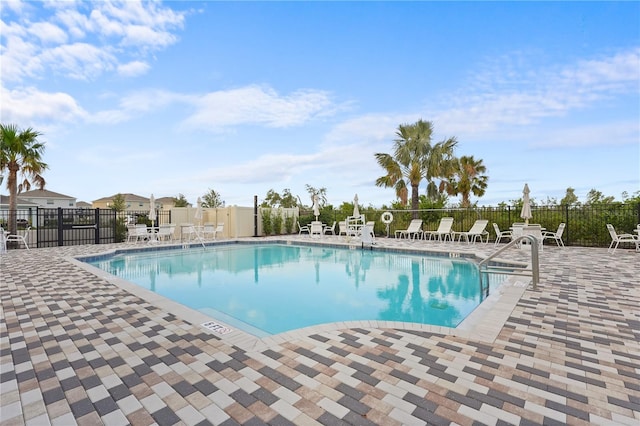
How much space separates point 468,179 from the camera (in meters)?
18.6

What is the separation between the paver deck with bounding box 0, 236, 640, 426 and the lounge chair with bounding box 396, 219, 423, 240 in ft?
29.8

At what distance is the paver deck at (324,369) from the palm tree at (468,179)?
15591mm

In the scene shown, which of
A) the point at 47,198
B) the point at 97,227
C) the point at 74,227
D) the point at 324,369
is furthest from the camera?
the point at 47,198

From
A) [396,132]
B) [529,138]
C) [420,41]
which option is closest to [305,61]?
[420,41]

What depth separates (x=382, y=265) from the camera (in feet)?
27.9

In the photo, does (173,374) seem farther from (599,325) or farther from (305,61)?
(305,61)

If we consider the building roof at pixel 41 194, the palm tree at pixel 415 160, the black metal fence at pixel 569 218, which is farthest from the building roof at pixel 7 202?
the black metal fence at pixel 569 218

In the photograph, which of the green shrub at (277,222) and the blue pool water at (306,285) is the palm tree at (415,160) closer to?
the blue pool water at (306,285)

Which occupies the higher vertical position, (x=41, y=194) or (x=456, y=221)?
(x=41, y=194)

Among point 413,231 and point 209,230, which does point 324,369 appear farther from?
point 209,230

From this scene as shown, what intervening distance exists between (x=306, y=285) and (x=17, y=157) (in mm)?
13145

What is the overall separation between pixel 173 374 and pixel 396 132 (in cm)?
1474

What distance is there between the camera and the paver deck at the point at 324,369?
1.79 m

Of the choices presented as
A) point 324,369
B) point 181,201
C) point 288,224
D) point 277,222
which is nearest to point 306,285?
point 324,369
